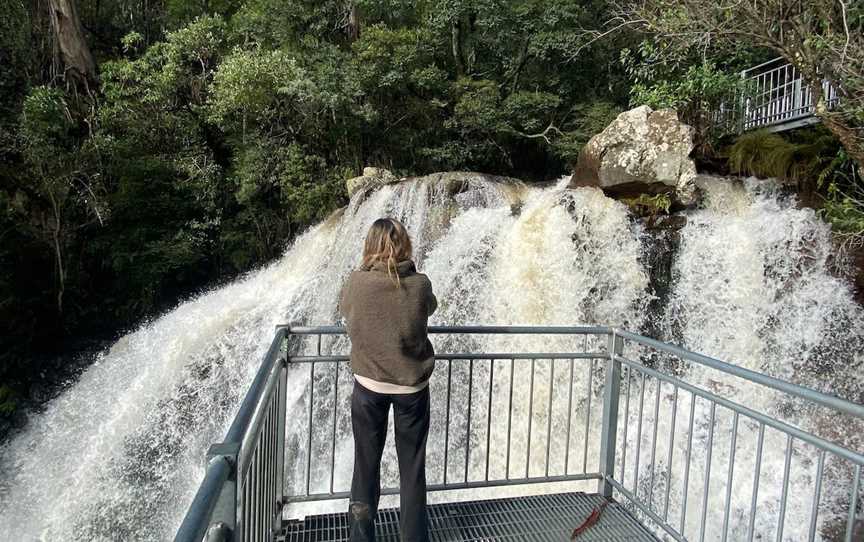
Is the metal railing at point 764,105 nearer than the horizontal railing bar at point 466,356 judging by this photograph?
No

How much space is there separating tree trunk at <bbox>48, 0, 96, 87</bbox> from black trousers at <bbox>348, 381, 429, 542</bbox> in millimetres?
16293

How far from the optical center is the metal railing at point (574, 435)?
281cm

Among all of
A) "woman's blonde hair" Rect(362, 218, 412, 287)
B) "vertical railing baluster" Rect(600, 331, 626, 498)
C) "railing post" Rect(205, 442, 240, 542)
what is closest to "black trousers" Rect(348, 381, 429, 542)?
"woman's blonde hair" Rect(362, 218, 412, 287)

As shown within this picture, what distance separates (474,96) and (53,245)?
10.9 m

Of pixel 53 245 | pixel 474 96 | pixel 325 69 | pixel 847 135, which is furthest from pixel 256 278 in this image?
pixel 847 135

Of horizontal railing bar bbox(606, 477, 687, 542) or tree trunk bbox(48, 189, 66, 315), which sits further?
tree trunk bbox(48, 189, 66, 315)

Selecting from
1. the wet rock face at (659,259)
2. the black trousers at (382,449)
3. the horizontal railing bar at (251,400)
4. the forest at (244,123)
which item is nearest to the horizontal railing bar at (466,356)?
the horizontal railing bar at (251,400)

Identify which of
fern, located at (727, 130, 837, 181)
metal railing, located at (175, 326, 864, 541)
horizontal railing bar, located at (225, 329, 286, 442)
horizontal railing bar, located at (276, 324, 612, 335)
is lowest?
metal railing, located at (175, 326, 864, 541)

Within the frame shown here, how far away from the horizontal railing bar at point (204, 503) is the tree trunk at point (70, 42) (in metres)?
17.2

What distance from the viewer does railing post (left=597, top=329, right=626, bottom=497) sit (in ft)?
12.5

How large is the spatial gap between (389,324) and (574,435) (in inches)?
193

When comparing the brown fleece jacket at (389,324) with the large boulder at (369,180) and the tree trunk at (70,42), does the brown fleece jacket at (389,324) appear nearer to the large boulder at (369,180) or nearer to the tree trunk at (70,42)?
the large boulder at (369,180)

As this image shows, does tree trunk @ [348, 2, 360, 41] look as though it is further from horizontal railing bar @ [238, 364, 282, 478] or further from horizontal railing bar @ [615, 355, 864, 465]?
horizontal railing bar @ [615, 355, 864, 465]

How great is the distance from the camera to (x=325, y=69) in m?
14.0
